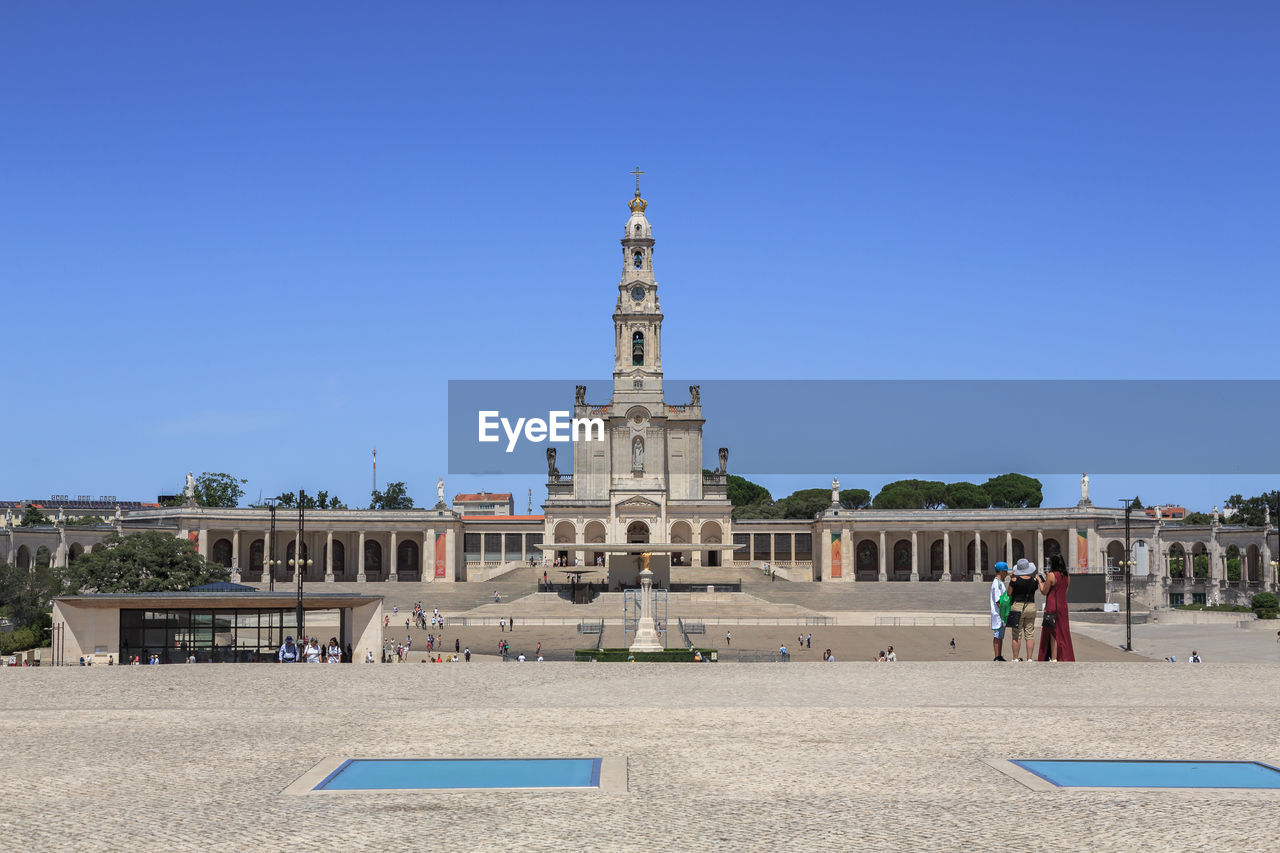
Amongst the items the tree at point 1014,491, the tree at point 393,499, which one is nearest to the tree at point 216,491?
the tree at point 393,499

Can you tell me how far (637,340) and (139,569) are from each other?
52149mm

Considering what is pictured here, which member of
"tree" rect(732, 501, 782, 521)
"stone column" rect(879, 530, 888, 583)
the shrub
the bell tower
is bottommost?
the shrub

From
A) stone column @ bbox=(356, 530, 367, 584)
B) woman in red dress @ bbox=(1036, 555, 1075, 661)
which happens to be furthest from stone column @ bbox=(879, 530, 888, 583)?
woman in red dress @ bbox=(1036, 555, 1075, 661)

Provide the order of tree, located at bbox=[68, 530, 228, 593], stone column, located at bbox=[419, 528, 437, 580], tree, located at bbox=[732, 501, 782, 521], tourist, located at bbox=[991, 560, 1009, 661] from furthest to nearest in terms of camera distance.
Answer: tree, located at bbox=[732, 501, 782, 521] < stone column, located at bbox=[419, 528, 437, 580] < tree, located at bbox=[68, 530, 228, 593] < tourist, located at bbox=[991, 560, 1009, 661]

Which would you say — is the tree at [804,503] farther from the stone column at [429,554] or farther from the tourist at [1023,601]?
the tourist at [1023,601]

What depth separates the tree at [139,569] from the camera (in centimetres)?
5625

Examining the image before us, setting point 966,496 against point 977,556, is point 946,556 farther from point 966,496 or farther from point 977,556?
point 966,496

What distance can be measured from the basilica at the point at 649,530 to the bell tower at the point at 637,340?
4.1 inches

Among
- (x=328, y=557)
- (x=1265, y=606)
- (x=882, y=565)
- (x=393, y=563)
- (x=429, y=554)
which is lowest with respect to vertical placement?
(x=1265, y=606)

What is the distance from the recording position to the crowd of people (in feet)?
79.2

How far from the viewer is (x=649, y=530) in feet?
321

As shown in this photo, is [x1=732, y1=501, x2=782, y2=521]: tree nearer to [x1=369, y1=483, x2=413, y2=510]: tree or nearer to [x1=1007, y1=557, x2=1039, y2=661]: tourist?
[x1=369, y1=483, x2=413, y2=510]: tree

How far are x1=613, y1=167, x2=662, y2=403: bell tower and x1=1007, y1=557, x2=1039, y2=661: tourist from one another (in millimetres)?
76254

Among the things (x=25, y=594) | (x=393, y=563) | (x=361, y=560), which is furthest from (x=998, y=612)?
(x=393, y=563)
